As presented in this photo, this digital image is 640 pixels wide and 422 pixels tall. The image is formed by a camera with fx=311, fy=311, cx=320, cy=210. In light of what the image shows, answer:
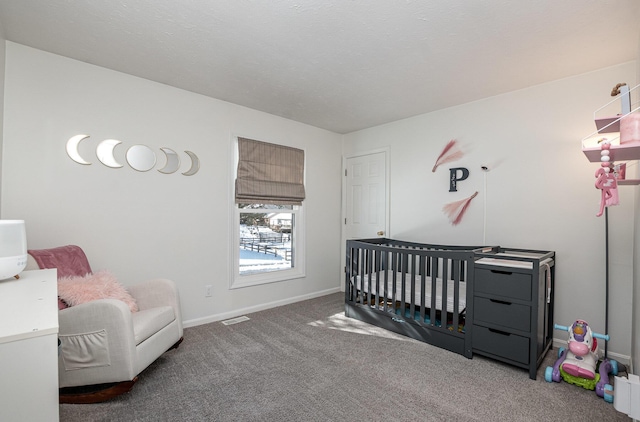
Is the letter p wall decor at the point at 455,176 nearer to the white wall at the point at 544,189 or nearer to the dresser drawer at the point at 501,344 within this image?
the white wall at the point at 544,189

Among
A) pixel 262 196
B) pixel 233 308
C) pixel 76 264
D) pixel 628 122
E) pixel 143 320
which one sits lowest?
pixel 233 308

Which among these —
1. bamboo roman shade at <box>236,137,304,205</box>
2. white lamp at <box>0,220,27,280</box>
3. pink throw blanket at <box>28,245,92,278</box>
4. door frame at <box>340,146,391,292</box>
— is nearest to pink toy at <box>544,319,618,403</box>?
door frame at <box>340,146,391,292</box>

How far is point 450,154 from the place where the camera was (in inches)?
133

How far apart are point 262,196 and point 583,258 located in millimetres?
3088

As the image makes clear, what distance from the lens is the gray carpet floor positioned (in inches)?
68.3

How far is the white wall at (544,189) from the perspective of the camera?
7.89 feet

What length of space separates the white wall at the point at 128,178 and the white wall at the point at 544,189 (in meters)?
1.92

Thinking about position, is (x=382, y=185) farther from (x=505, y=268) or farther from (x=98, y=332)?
(x=98, y=332)

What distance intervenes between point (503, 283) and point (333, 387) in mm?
1404

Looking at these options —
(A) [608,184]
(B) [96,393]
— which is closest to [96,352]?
(B) [96,393]

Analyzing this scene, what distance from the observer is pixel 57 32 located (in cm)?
209

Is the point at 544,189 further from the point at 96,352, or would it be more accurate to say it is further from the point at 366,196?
the point at 96,352

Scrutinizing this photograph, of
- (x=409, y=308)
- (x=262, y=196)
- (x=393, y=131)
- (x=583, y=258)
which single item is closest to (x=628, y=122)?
(x=583, y=258)

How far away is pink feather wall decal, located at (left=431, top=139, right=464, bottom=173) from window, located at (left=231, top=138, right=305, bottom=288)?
5.52 feet
